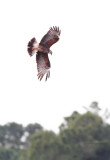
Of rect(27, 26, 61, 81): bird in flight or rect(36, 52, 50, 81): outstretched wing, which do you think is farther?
rect(36, 52, 50, 81): outstretched wing

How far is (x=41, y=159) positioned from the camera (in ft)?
185

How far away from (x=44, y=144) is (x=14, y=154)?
16478 mm

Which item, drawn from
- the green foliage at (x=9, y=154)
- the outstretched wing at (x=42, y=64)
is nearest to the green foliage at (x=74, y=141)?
the green foliage at (x=9, y=154)

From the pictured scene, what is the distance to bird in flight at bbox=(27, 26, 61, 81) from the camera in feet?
62.6

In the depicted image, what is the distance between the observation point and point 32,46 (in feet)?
62.6

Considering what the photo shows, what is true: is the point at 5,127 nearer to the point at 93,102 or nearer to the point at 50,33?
the point at 93,102

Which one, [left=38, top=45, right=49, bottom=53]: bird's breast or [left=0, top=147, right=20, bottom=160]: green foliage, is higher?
[left=0, top=147, right=20, bottom=160]: green foliage

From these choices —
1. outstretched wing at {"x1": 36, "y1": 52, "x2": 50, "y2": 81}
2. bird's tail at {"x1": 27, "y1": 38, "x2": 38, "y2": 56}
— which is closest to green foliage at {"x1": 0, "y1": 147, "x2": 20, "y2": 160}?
outstretched wing at {"x1": 36, "y1": 52, "x2": 50, "y2": 81}

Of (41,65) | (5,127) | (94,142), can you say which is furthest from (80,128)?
(41,65)

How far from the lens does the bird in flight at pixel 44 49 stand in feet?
62.6

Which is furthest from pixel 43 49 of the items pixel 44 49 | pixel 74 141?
pixel 74 141

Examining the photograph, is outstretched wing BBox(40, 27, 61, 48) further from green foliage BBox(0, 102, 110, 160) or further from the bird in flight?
green foliage BBox(0, 102, 110, 160)

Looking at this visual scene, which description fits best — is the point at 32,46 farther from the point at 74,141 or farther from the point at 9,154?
the point at 9,154

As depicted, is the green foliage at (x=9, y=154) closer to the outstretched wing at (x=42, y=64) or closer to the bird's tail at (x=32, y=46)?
the outstretched wing at (x=42, y=64)
